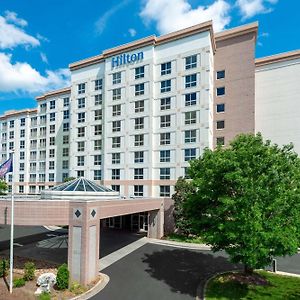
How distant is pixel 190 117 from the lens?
38.7 metres

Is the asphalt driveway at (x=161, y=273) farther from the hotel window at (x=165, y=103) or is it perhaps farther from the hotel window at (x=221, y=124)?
the hotel window at (x=165, y=103)

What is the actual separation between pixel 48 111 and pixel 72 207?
151ft

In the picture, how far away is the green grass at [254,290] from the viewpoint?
54.2 feet

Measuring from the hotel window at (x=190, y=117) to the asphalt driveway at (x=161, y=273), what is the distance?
60.1 ft

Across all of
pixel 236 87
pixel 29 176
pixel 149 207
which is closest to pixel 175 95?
pixel 236 87

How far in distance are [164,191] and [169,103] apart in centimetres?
1367

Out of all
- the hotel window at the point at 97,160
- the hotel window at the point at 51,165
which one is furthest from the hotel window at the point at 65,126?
the hotel window at the point at 97,160

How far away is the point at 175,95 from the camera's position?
40.0 meters

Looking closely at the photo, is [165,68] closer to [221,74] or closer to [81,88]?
[221,74]

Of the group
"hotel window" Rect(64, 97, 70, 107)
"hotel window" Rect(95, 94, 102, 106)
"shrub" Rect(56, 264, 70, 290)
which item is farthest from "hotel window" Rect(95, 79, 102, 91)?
"shrub" Rect(56, 264, 70, 290)

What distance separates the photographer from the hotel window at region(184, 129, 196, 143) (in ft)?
125

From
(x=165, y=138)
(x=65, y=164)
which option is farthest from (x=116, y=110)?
(x=65, y=164)

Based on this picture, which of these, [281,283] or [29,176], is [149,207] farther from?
[29,176]

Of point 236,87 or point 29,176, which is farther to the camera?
point 29,176
